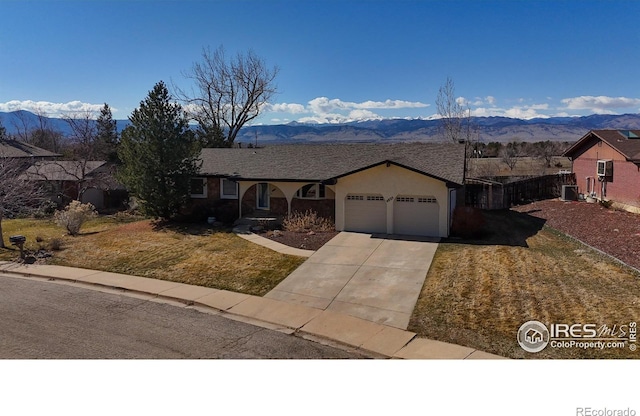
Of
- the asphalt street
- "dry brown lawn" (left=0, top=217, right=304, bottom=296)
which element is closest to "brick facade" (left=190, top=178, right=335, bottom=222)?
"dry brown lawn" (left=0, top=217, right=304, bottom=296)

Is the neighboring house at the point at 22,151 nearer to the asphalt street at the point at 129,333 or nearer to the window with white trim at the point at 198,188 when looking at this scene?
the window with white trim at the point at 198,188

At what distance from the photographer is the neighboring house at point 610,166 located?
2308 cm

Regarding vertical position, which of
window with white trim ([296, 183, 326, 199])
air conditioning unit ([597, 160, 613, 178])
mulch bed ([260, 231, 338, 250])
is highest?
air conditioning unit ([597, 160, 613, 178])

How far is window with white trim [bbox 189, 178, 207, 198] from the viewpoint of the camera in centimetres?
2478

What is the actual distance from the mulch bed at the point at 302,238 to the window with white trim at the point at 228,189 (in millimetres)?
4612

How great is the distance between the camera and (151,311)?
39.0ft

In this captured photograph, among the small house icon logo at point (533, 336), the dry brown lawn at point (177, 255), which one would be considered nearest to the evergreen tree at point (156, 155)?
the dry brown lawn at point (177, 255)

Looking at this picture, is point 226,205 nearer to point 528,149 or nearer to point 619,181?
point 619,181

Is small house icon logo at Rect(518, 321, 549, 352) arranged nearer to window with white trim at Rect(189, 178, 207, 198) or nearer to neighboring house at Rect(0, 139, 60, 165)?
window with white trim at Rect(189, 178, 207, 198)

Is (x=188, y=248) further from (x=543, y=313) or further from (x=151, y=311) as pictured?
(x=543, y=313)

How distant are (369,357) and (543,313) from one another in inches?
169

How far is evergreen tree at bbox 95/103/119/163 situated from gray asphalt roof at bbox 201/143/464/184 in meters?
16.6

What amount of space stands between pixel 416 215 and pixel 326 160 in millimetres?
6469

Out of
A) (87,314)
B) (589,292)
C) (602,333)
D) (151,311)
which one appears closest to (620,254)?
(589,292)
